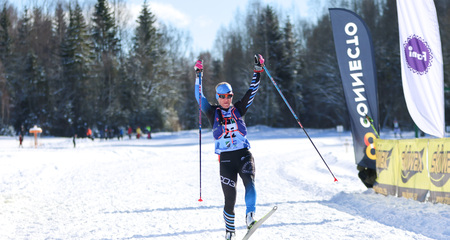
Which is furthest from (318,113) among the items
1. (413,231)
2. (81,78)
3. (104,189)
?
(413,231)

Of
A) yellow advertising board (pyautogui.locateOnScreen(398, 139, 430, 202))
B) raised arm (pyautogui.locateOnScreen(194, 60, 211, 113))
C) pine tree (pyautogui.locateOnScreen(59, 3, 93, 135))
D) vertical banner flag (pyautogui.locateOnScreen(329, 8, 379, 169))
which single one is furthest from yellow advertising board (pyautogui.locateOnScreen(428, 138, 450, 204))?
pine tree (pyautogui.locateOnScreen(59, 3, 93, 135))

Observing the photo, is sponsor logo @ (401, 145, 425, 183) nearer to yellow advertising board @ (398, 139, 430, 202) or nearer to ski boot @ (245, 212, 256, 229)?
yellow advertising board @ (398, 139, 430, 202)

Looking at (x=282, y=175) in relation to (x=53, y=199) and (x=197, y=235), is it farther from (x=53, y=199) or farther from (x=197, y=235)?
(x=197, y=235)

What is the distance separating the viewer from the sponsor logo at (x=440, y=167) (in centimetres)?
791

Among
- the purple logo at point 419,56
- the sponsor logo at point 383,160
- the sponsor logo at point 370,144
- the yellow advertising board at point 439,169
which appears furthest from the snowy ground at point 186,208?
the purple logo at point 419,56

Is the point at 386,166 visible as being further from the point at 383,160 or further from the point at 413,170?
the point at 413,170

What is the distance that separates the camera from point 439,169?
319 inches

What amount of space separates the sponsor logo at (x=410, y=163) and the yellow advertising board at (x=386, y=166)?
0.81ft

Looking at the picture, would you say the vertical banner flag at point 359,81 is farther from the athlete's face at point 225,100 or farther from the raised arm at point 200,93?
the athlete's face at point 225,100

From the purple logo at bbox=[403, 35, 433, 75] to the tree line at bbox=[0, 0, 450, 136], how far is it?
39.2 metres

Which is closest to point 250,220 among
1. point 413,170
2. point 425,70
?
point 413,170

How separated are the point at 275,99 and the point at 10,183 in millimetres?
40854

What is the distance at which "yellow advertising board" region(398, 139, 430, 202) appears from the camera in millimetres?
8461

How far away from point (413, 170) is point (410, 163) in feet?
0.59
